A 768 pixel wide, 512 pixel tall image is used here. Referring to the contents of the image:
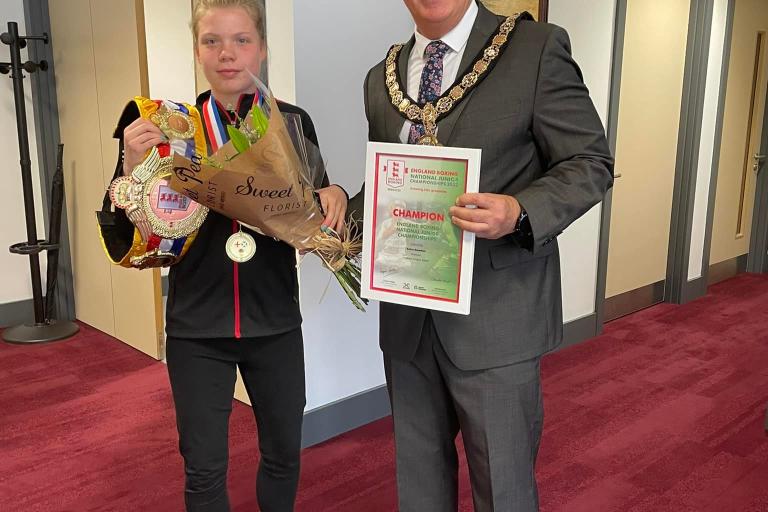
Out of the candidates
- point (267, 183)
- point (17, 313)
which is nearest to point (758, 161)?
point (267, 183)

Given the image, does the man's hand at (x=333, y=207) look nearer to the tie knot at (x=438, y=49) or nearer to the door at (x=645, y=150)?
the tie knot at (x=438, y=49)

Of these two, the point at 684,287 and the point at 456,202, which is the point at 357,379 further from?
the point at 684,287

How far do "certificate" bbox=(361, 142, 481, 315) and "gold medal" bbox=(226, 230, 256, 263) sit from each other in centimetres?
31

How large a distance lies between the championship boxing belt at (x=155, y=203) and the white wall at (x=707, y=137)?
162 inches

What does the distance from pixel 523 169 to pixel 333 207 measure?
398 mm

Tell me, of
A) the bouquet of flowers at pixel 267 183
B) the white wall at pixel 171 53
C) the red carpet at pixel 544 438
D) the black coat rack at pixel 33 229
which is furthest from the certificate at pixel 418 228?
the black coat rack at pixel 33 229

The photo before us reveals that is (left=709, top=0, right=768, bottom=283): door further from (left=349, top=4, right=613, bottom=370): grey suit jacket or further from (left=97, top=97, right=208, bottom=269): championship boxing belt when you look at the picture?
(left=97, top=97, right=208, bottom=269): championship boxing belt

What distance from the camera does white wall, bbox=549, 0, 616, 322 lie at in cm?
354

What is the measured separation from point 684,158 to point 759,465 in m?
2.62

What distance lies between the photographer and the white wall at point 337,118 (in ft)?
8.15

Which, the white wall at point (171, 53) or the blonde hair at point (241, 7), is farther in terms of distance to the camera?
the white wall at point (171, 53)

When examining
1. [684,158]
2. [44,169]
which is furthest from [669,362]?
[44,169]

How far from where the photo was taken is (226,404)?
5.36 ft

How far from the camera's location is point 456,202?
118 cm
